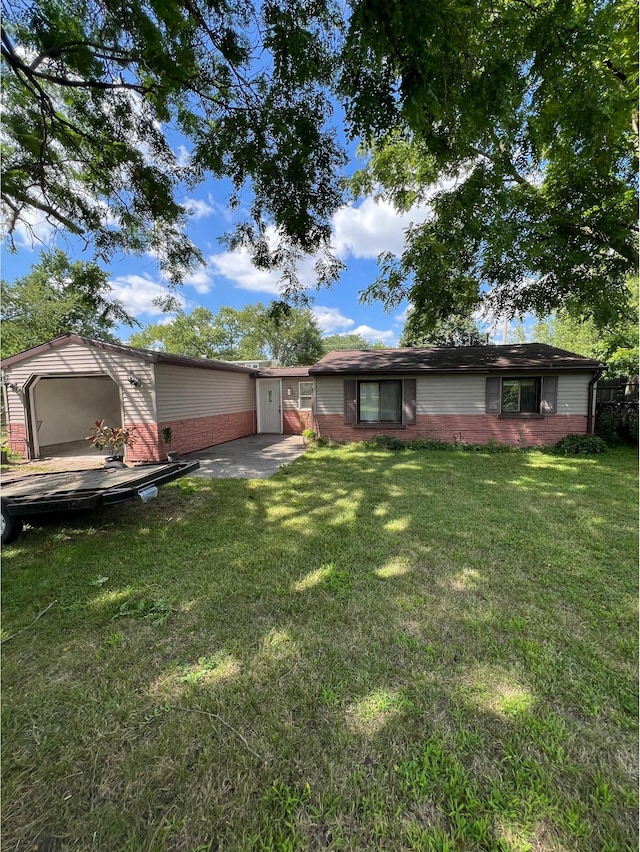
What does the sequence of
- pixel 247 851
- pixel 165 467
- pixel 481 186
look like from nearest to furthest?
1. pixel 247 851
2. pixel 165 467
3. pixel 481 186

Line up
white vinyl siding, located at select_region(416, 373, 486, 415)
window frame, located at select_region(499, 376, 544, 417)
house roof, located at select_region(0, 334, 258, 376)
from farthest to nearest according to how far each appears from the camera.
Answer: white vinyl siding, located at select_region(416, 373, 486, 415)
window frame, located at select_region(499, 376, 544, 417)
house roof, located at select_region(0, 334, 258, 376)

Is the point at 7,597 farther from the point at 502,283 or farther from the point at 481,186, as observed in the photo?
the point at 502,283

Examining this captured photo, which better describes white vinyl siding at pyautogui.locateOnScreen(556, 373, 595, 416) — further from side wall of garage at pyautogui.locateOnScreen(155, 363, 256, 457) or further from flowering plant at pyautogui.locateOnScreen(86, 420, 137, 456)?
flowering plant at pyautogui.locateOnScreen(86, 420, 137, 456)

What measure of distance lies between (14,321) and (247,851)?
930 inches

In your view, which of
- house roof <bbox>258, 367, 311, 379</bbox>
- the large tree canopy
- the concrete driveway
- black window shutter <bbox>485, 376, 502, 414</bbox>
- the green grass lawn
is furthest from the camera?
house roof <bbox>258, 367, 311, 379</bbox>

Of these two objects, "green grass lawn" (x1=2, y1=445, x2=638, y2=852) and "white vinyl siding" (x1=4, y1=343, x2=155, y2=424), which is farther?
"white vinyl siding" (x1=4, y1=343, x2=155, y2=424)

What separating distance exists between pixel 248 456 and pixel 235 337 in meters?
29.1

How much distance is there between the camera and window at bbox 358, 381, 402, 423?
10.8 m

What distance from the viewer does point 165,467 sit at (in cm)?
538

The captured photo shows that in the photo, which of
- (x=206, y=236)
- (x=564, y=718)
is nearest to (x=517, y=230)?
(x=206, y=236)

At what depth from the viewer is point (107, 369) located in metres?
8.49

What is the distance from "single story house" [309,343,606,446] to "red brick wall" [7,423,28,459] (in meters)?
8.15

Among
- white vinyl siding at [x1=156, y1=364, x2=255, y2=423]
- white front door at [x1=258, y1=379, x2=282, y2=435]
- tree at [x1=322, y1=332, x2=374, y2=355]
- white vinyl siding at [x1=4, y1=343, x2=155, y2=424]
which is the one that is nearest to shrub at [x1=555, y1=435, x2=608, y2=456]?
white front door at [x1=258, y1=379, x2=282, y2=435]

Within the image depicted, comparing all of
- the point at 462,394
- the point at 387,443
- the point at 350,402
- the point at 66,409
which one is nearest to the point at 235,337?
the point at 66,409
